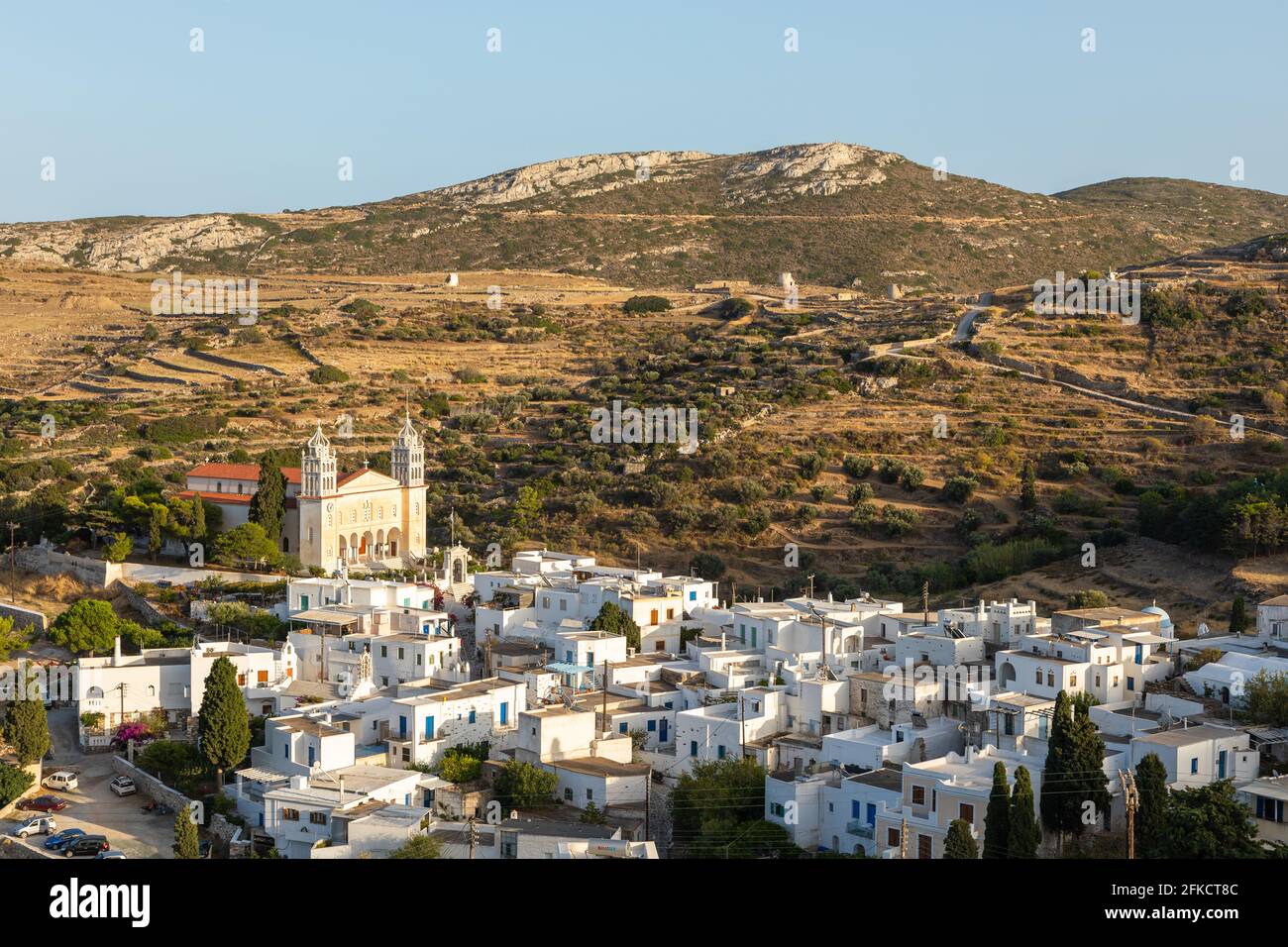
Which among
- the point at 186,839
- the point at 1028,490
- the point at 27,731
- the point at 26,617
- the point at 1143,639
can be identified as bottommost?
the point at 186,839

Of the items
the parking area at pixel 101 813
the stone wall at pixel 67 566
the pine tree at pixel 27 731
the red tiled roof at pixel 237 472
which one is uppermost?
the red tiled roof at pixel 237 472

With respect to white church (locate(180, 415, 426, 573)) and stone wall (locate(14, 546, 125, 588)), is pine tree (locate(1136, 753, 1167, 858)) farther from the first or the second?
stone wall (locate(14, 546, 125, 588))

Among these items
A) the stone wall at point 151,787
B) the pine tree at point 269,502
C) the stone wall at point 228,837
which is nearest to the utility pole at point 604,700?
the stone wall at point 228,837

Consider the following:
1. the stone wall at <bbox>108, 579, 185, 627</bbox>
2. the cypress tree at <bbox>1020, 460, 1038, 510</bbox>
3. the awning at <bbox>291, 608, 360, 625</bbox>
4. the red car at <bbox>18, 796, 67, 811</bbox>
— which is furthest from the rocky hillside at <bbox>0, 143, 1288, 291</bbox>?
the red car at <bbox>18, 796, 67, 811</bbox>

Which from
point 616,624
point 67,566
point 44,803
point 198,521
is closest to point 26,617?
point 67,566

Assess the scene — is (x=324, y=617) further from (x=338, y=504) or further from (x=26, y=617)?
(x=338, y=504)

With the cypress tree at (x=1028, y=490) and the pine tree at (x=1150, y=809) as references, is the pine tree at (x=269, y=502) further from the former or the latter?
the pine tree at (x=1150, y=809)
